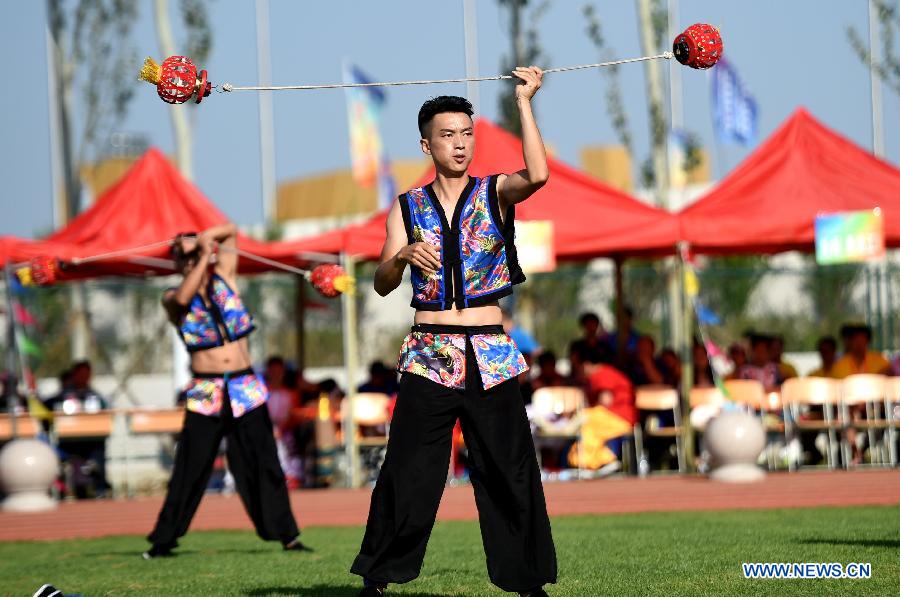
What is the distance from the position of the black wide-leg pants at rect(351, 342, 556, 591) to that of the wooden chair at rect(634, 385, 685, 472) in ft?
35.7

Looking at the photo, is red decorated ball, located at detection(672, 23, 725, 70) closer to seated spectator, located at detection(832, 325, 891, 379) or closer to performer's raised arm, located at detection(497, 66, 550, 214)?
performer's raised arm, located at detection(497, 66, 550, 214)

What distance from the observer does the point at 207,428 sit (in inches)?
397

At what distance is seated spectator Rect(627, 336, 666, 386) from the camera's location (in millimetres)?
18013

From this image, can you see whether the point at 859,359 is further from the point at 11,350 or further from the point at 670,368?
the point at 11,350

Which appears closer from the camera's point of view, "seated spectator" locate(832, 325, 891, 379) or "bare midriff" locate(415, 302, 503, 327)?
"bare midriff" locate(415, 302, 503, 327)

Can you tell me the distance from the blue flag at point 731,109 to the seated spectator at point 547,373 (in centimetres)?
1143

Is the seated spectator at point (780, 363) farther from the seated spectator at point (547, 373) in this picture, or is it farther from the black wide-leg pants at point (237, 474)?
the black wide-leg pants at point (237, 474)

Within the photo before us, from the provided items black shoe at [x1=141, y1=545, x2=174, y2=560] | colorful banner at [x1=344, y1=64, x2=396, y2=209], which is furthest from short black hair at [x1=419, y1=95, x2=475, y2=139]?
colorful banner at [x1=344, y1=64, x2=396, y2=209]

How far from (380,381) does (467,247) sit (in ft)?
40.0

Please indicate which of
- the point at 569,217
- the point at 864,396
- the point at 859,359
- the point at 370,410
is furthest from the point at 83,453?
the point at 859,359

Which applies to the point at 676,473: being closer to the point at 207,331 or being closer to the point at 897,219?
the point at 897,219

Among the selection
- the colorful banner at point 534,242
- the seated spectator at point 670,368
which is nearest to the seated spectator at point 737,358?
the seated spectator at point 670,368

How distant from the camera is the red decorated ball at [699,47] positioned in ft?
21.2

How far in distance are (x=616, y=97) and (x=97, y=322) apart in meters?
9.27
